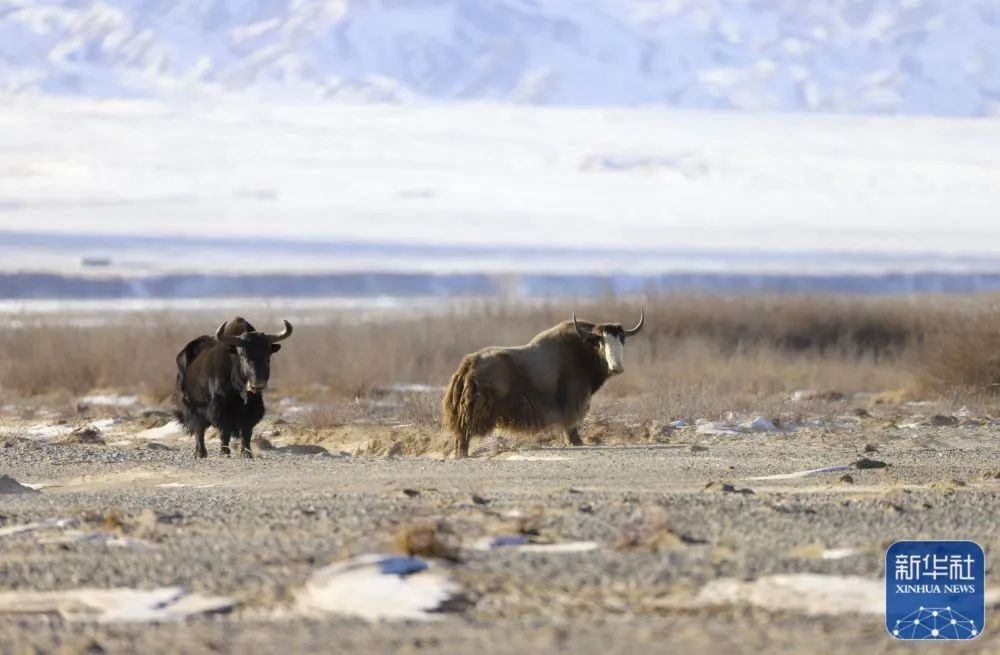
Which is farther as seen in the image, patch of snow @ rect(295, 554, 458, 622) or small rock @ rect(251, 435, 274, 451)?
small rock @ rect(251, 435, 274, 451)

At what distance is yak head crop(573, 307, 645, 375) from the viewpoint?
67.1 feet

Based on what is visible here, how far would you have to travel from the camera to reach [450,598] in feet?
29.7

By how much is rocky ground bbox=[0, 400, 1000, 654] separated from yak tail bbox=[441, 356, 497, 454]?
164 centimetres

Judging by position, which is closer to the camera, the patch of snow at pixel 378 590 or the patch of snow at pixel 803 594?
the patch of snow at pixel 803 594

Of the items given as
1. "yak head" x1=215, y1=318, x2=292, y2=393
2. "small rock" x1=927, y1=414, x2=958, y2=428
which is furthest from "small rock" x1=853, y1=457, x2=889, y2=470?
"yak head" x1=215, y1=318, x2=292, y2=393

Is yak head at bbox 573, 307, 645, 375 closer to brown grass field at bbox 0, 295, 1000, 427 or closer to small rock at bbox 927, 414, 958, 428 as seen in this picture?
brown grass field at bbox 0, 295, 1000, 427

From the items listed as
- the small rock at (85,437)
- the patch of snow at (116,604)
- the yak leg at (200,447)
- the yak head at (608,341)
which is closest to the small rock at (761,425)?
the yak head at (608,341)

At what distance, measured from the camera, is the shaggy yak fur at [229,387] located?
20016mm

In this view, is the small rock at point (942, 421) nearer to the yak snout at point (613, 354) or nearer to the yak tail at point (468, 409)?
the yak snout at point (613, 354)

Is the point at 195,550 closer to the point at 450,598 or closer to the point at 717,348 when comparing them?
the point at 450,598

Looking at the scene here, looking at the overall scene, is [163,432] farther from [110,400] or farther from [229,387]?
[110,400]

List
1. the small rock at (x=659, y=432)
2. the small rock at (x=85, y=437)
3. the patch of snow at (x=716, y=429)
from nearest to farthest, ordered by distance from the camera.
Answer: the small rock at (x=659, y=432)
the patch of snow at (x=716, y=429)
the small rock at (x=85, y=437)

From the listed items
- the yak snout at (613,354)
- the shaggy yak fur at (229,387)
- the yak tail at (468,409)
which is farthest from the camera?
the yak snout at (613,354)

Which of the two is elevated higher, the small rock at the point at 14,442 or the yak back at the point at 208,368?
the yak back at the point at 208,368
